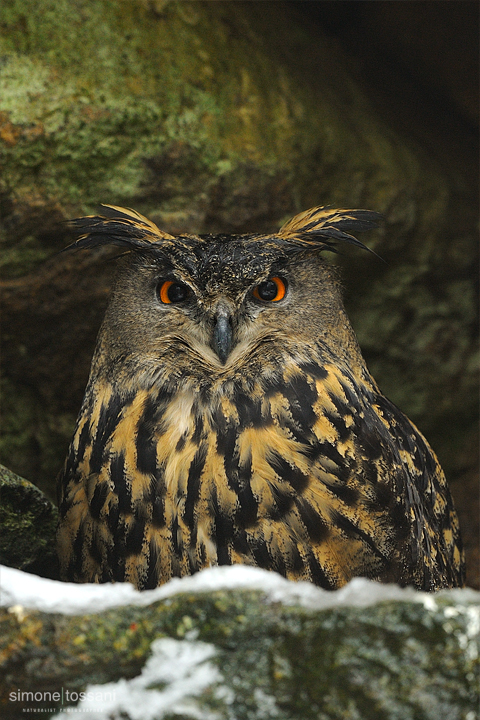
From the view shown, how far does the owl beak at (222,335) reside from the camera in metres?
1.70

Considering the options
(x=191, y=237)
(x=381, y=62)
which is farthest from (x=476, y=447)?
(x=191, y=237)

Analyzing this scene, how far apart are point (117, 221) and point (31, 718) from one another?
1.29 m

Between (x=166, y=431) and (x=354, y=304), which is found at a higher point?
(x=354, y=304)

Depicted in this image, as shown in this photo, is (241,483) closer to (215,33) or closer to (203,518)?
(203,518)

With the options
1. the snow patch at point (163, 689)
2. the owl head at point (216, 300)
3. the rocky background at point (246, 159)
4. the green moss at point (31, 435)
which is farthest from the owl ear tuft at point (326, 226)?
the green moss at point (31, 435)

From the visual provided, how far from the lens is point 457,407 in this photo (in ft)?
11.6

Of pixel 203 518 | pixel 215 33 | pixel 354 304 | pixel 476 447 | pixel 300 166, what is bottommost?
pixel 203 518

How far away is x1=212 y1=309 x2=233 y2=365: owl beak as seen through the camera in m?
1.70

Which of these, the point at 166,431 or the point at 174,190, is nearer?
the point at 166,431

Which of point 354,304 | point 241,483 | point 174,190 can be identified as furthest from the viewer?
point 354,304

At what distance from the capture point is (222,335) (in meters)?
1.69

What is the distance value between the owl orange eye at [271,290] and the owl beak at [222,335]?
0.13 meters

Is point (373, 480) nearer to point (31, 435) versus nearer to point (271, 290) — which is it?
point (271, 290)

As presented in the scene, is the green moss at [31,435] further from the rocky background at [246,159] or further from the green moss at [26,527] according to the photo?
the green moss at [26,527]
